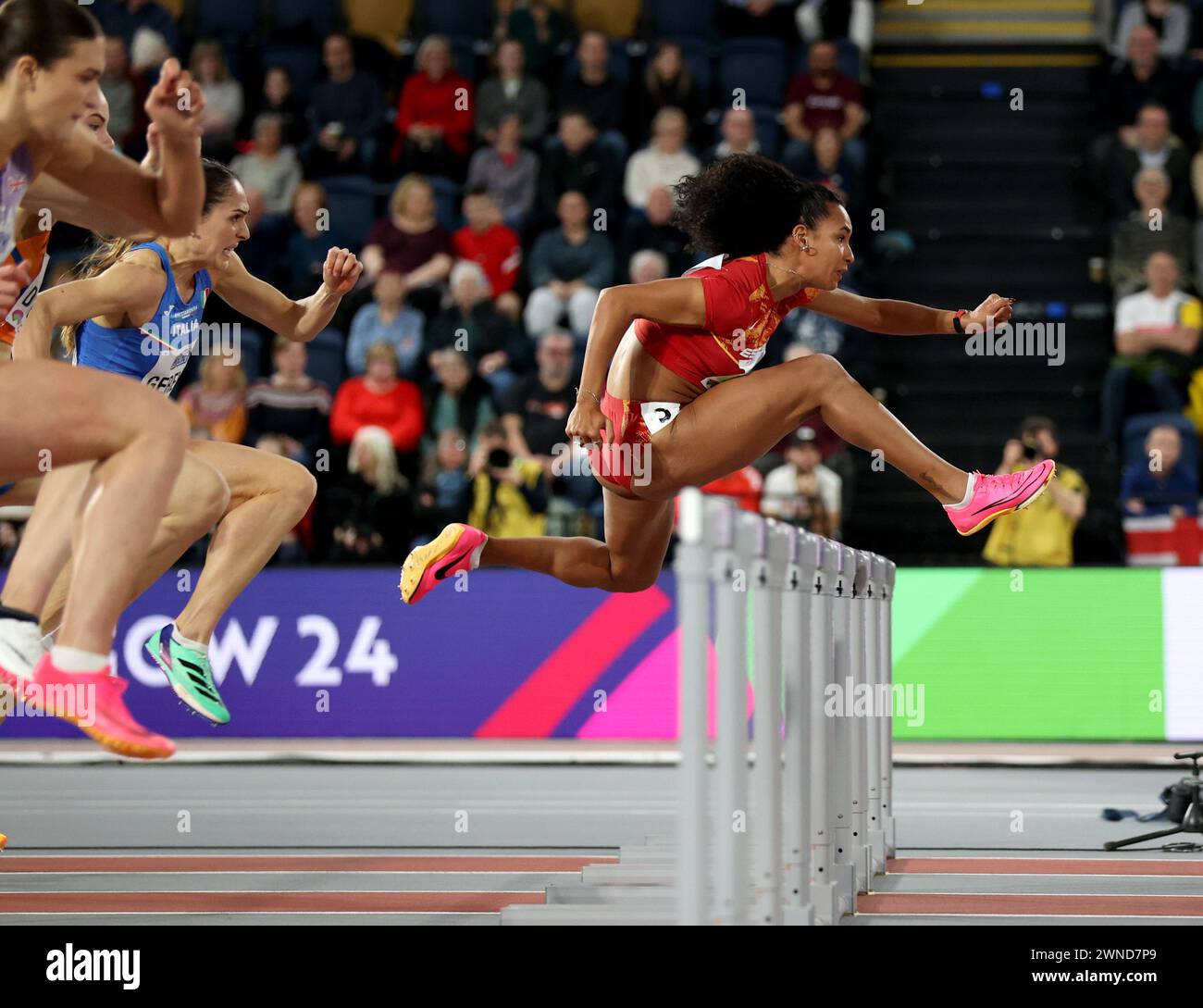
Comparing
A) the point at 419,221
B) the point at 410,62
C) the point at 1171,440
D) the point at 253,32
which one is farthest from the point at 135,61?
the point at 1171,440

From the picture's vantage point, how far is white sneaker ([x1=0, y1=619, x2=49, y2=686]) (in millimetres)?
→ 4066

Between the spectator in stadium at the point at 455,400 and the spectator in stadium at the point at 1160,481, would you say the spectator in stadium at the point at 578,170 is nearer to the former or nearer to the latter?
the spectator in stadium at the point at 455,400

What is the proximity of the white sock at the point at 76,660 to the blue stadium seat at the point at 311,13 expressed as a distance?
42.8 ft

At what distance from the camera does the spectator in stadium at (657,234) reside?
44.4 ft

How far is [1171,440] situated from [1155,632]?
169 cm

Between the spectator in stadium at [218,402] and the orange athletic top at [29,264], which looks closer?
the orange athletic top at [29,264]

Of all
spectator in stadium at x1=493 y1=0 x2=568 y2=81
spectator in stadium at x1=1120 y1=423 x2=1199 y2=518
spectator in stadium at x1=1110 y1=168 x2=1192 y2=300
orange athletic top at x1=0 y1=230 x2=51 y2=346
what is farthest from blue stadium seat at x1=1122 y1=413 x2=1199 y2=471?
orange athletic top at x1=0 y1=230 x2=51 y2=346

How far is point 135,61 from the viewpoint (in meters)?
15.4

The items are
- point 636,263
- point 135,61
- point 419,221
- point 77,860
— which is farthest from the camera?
point 135,61

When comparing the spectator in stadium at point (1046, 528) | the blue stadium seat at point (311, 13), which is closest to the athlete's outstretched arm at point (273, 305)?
the spectator in stadium at point (1046, 528)

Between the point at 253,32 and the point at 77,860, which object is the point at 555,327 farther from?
the point at 77,860

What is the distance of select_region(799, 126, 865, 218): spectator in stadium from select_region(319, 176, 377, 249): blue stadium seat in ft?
11.5

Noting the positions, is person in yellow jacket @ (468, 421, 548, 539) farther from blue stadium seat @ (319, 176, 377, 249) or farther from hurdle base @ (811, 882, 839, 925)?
hurdle base @ (811, 882, 839, 925)

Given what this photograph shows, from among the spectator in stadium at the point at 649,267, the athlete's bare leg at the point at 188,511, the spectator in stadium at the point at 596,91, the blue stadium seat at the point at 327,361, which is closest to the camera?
the athlete's bare leg at the point at 188,511
